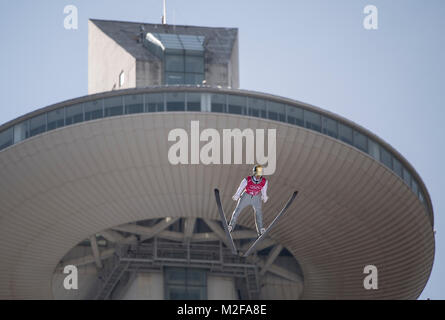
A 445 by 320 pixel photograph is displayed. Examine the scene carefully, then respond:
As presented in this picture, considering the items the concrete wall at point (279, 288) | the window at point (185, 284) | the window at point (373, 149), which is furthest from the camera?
the concrete wall at point (279, 288)

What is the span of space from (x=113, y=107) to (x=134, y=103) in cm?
113

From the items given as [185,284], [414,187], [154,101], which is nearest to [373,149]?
[414,187]

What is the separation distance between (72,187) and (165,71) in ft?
60.0

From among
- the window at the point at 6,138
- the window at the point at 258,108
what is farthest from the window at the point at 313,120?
the window at the point at 6,138

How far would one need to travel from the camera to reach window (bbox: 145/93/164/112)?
6262cm

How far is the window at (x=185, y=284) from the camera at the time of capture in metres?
73.9

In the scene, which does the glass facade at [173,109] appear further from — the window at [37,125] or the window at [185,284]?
the window at [185,284]

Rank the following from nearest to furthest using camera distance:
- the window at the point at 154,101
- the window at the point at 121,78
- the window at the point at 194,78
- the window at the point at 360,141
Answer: the window at the point at 154,101
the window at the point at 360,141
the window at the point at 194,78
the window at the point at 121,78

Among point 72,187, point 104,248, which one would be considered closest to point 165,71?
point 104,248

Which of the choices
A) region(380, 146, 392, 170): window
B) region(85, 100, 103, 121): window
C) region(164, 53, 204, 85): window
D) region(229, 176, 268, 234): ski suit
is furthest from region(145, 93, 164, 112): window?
region(164, 53, 204, 85): window

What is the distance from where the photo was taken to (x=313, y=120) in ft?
210

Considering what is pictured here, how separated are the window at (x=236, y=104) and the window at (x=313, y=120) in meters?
3.51

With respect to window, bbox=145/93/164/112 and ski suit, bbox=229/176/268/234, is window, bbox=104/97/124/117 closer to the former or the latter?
window, bbox=145/93/164/112
